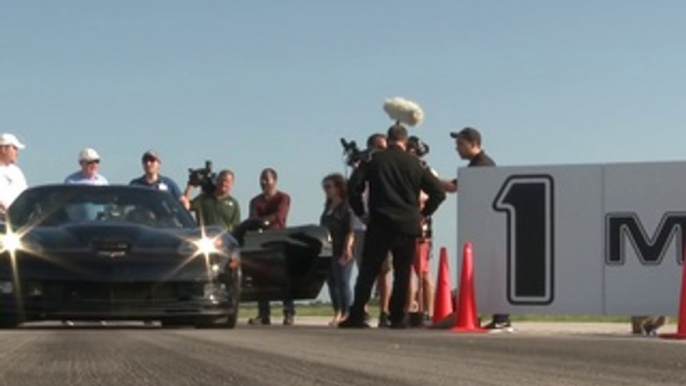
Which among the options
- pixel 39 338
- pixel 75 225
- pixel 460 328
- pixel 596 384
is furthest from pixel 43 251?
pixel 596 384

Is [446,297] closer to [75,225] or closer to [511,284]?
[511,284]

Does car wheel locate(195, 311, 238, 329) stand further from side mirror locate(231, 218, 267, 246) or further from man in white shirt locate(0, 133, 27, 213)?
man in white shirt locate(0, 133, 27, 213)

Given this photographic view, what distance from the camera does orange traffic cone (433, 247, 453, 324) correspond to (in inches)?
555

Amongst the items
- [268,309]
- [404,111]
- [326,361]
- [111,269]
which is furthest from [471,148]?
[326,361]

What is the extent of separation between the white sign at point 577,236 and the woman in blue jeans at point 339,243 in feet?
5.03

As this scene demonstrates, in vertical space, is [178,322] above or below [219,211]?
below

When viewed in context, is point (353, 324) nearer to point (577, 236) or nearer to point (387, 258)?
point (387, 258)

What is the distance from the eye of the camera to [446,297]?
556 inches

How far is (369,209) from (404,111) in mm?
1767

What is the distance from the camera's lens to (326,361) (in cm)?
671

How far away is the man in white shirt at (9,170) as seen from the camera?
48.8ft

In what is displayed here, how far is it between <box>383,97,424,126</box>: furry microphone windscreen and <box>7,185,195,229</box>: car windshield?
2766 millimetres

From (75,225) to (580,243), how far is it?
13.8 ft

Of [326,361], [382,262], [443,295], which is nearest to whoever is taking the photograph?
[326,361]
